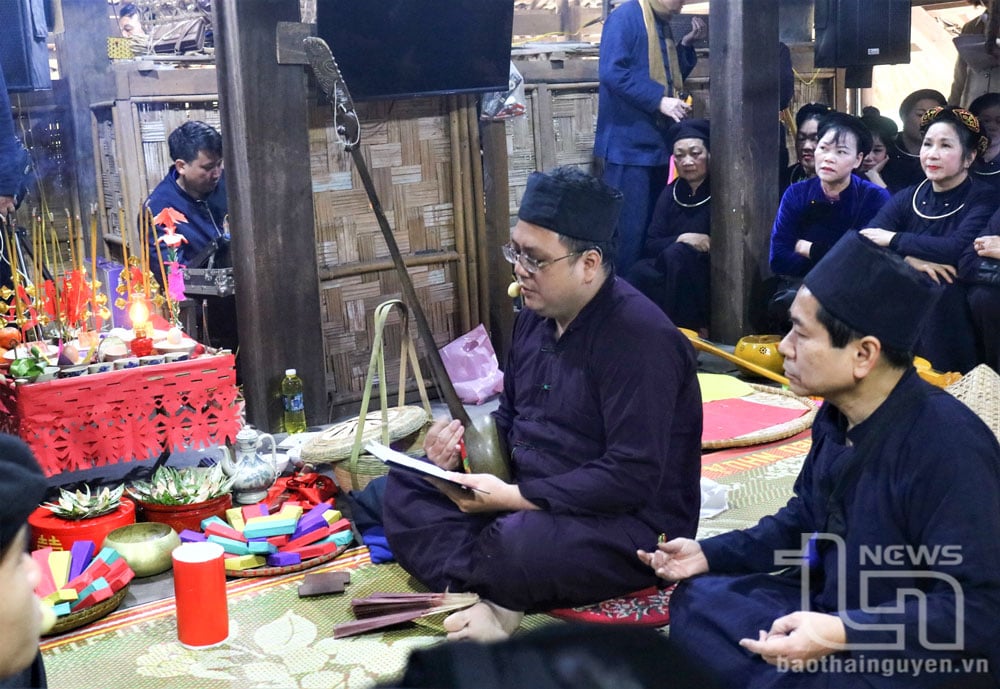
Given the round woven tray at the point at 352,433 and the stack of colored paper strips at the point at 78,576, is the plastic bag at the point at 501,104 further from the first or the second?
the stack of colored paper strips at the point at 78,576

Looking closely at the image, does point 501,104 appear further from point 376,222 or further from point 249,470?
point 249,470

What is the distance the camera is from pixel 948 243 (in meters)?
5.28

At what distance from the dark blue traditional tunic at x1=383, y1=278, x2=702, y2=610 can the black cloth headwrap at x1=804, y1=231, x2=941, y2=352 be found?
72 centimetres

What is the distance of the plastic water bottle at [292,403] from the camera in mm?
5012

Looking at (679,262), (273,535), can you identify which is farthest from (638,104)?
(273,535)

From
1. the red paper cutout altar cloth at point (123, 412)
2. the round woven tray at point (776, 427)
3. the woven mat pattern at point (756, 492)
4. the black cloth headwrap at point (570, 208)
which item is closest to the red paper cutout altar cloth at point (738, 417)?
the round woven tray at point (776, 427)

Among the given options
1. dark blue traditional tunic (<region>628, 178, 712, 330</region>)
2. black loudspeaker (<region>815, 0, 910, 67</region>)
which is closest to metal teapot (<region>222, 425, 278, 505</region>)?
dark blue traditional tunic (<region>628, 178, 712, 330</region>)

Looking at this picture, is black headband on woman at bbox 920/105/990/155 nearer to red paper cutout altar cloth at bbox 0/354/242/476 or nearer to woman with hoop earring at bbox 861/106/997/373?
woman with hoop earring at bbox 861/106/997/373

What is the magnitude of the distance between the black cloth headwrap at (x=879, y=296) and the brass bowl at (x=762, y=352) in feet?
11.2

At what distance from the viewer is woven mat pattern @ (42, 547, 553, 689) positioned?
2.95m

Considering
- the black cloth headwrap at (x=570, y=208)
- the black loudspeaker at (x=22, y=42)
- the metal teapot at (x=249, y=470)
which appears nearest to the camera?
the black cloth headwrap at (x=570, y=208)

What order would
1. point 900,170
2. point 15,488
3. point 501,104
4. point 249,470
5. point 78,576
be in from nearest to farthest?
point 15,488 → point 78,576 → point 249,470 → point 501,104 → point 900,170

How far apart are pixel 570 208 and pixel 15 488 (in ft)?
6.48

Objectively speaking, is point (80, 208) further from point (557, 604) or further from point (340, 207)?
point (557, 604)
